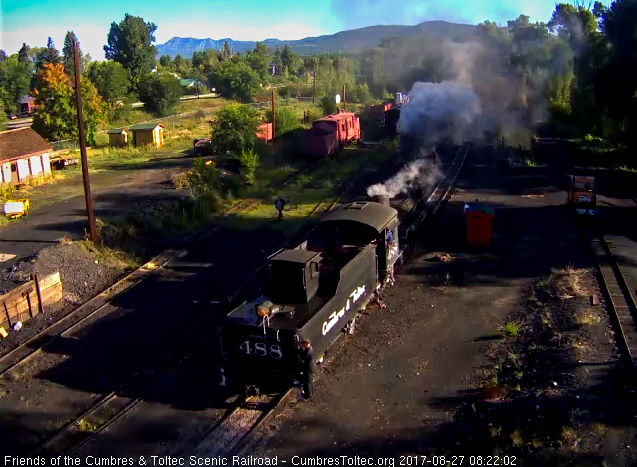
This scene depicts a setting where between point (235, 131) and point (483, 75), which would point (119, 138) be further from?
point (483, 75)

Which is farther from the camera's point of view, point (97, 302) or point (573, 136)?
point (573, 136)

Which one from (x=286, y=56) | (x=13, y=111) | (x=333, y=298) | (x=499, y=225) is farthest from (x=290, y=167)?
(x=286, y=56)

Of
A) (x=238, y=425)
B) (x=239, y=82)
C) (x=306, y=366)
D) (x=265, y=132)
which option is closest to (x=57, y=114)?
(x=265, y=132)

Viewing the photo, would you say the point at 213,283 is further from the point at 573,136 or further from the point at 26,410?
the point at 573,136

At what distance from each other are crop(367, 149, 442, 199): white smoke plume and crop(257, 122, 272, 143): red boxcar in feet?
44.2

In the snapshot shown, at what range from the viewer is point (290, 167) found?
35250mm

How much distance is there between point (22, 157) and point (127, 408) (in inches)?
1025

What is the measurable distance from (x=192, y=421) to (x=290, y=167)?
85.7 feet

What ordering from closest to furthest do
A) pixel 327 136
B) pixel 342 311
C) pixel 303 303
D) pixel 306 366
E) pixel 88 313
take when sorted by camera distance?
pixel 306 366
pixel 303 303
pixel 342 311
pixel 88 313
pixel 327 136

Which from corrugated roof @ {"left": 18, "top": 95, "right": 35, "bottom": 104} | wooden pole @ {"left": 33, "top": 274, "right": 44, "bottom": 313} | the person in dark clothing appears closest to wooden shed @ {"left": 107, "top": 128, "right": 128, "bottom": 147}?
wooden pole @ {"left": 33, "top": 274, "right": 44, "bottom": 313}

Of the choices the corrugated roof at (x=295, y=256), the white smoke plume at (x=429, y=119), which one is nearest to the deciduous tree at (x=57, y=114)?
the white smoke plume at (x=429, y=119)

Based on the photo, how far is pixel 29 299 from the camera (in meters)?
15.0

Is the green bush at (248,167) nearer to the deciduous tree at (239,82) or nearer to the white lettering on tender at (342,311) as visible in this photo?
the white lettering on tender at (342,311)

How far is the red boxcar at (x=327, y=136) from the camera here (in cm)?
3684
